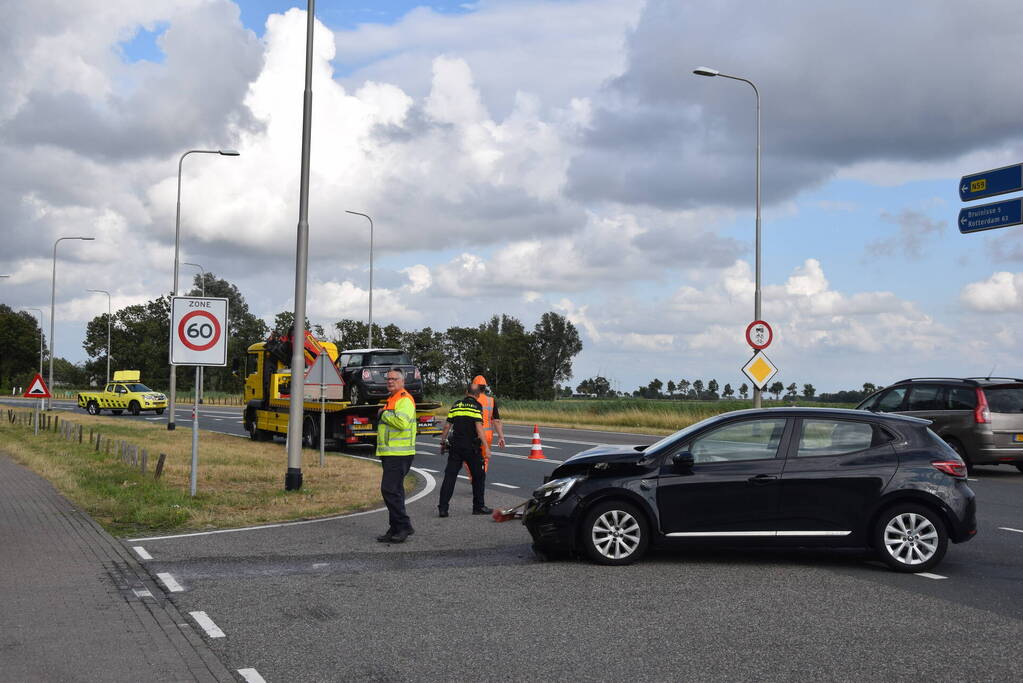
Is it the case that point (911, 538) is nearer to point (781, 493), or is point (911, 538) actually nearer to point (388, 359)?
point (781, 493)

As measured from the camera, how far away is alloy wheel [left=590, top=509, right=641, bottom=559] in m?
8.98

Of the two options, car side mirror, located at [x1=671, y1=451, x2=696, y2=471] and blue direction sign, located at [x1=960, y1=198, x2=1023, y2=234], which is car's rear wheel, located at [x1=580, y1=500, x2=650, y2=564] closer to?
car side mirror, located at [x1=671, y1=451, x2=696, y2=471]

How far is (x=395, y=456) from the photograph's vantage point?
1059cm

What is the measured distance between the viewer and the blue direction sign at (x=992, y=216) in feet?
66.1

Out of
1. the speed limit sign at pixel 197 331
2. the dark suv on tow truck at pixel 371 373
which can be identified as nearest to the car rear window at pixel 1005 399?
the speed limit sign at pixel 197 331

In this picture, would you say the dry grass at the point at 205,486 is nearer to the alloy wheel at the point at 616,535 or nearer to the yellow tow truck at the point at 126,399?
the alloy wheel at the point at 616,535

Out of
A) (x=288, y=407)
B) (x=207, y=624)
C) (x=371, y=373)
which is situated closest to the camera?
(x=207, y=624)

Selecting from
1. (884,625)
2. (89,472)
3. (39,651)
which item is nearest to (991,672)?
(884,625)

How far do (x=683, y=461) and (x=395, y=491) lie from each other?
317cm

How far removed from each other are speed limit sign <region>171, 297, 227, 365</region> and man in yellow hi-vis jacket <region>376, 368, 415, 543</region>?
12.7ft

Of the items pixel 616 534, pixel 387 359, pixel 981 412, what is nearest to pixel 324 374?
pixel 387 359

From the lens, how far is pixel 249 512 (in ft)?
Result: 42.2

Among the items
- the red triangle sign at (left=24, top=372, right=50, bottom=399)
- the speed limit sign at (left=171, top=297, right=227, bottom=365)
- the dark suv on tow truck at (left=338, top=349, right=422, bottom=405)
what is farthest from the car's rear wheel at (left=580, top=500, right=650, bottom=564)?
the red triangle sign at (left=24, top=372, right=50, bottom=399)

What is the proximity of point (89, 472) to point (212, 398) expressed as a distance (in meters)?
78.0
